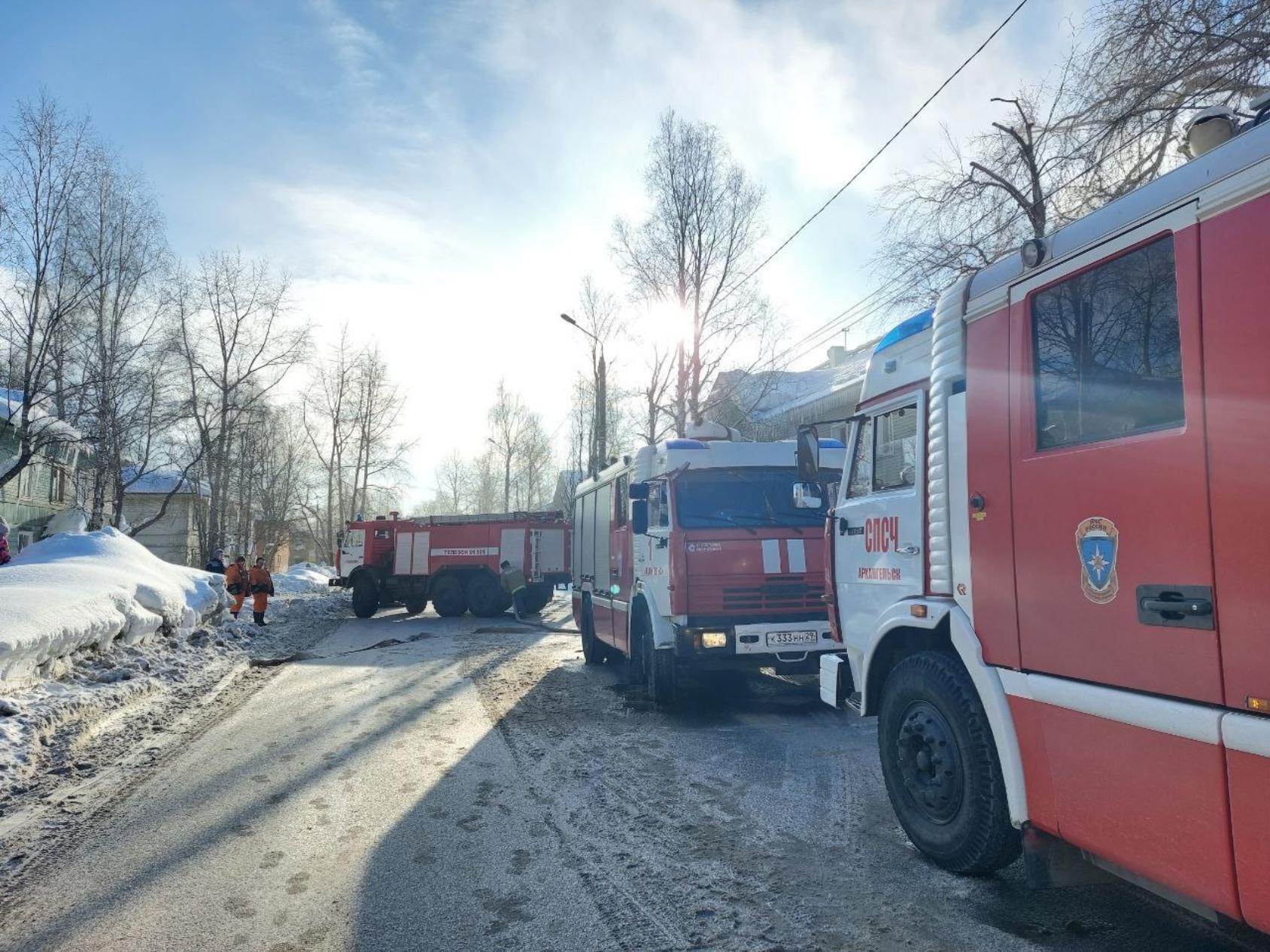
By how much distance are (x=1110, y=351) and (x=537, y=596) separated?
21.5m

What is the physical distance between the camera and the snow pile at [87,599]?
7.82 m

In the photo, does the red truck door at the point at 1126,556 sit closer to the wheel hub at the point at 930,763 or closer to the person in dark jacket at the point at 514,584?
the wheel hub at the point at 930,763

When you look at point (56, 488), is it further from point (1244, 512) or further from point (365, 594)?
point (1244, 512)

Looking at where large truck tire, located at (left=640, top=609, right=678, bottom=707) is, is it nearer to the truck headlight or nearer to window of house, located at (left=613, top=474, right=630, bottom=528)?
the truck headlight

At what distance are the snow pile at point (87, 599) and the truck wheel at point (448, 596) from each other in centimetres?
745

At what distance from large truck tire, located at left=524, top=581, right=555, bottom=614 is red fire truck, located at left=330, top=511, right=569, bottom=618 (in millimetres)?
267

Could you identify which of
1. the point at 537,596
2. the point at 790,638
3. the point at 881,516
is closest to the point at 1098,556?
the point at 881,516

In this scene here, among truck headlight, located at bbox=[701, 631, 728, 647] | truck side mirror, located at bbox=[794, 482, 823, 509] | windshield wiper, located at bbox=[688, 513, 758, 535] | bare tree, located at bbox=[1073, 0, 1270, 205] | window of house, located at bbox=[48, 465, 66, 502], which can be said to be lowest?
truck headlight, located at bbox=[701, 631, 728, 647]

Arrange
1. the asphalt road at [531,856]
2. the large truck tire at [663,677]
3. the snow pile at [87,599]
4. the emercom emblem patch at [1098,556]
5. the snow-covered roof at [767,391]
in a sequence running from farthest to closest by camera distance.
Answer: the snow-covered roof at [767,391] → the large truck tire at [663,677] → the snow pile at [87,599] → the asphalt road at [531,856] → the emercom emblem patch at [1098,556]

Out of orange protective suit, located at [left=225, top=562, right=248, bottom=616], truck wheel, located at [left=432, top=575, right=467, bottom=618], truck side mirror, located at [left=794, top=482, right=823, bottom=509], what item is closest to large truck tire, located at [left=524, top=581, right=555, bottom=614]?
truck wheel, located at [left=432, top=575, right=467, bottom=618]

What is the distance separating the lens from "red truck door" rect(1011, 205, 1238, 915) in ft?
8.63

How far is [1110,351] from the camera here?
3.13 metres

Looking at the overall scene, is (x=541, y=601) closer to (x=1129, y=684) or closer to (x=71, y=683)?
→ (x=71, y=683)

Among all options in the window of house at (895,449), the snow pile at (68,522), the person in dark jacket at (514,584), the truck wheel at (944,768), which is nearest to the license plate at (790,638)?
the window of house at (895,449)
